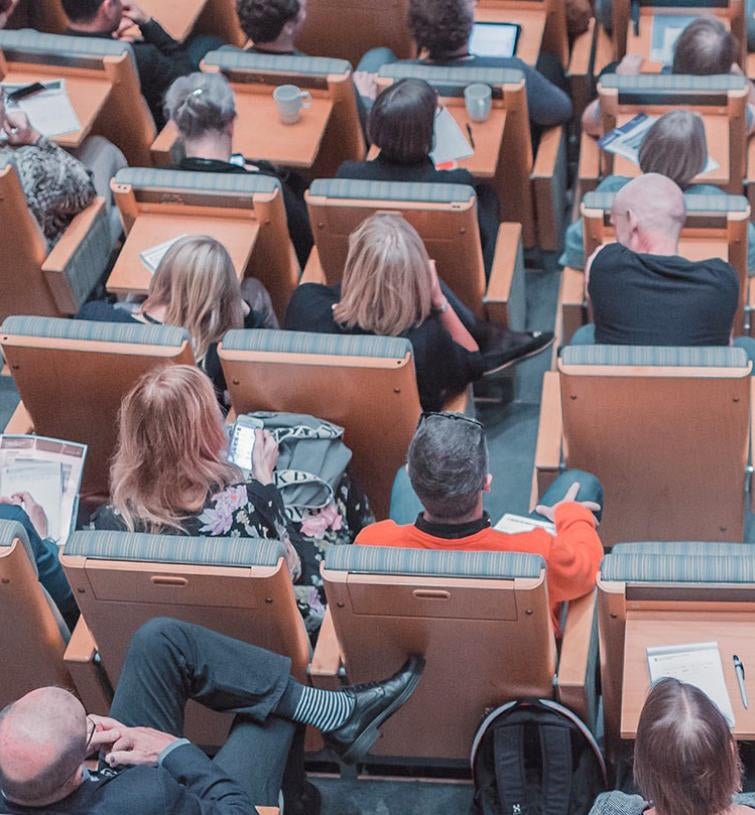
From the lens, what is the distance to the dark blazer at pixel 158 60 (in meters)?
5.12

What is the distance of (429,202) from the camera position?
12.4 feet

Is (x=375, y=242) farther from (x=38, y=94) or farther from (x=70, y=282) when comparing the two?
(x=38, y=94)

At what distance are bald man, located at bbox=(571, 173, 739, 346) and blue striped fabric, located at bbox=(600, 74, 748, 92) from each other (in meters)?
0.73

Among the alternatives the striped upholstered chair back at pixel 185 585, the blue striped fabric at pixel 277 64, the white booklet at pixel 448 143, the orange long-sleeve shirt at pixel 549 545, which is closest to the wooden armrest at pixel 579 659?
the orange long-sleeve shirt at pixel 549 545

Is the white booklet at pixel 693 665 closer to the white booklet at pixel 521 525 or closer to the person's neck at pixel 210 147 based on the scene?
the white booklet at pixel 521 525

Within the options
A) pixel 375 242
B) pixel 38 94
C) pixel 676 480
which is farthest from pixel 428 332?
pixel 38 94

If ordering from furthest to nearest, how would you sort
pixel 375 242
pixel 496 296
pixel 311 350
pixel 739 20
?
pixel 739 20 → pixel 496 296 → pixel 375 242 → pixel 311 350

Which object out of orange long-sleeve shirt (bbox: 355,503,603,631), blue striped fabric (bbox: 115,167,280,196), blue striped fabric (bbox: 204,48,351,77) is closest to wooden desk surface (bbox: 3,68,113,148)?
blue striped fabric (bbox: 204,48,351,77)

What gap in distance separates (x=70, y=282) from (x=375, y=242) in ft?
3.56

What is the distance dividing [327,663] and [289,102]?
6.79 feet

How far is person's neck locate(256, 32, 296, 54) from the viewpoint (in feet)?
15.8

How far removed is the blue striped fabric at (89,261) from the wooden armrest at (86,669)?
137cm

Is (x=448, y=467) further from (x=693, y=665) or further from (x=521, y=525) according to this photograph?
(x=693, y=665)

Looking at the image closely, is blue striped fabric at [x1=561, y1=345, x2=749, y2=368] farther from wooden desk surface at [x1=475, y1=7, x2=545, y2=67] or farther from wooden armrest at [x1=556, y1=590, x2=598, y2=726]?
wooden desk surface at [x1=475, y1=7, x2=545, y2=67]
